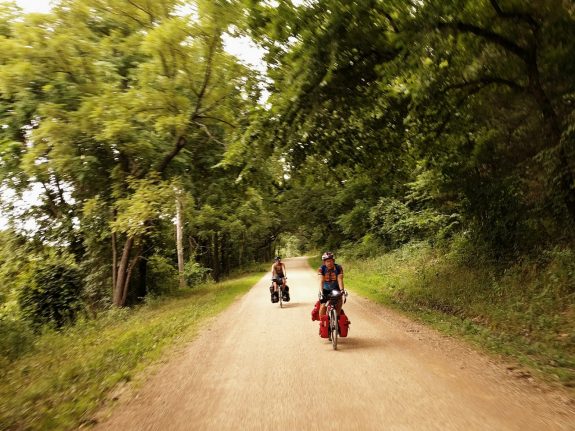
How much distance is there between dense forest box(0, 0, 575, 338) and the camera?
8.65 m

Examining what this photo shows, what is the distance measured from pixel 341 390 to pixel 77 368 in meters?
4.91

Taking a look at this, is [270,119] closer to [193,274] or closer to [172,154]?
[172,154]

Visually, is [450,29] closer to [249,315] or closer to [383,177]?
[383,177]

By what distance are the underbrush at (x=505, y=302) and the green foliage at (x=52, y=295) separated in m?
12.5

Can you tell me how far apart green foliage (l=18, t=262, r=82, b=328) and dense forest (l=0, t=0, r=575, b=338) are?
0.07 metres

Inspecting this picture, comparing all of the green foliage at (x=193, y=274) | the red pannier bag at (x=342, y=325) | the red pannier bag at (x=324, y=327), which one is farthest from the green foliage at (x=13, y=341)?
the green foliage at (x=193, y=274)

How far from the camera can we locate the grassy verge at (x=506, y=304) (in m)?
7.16

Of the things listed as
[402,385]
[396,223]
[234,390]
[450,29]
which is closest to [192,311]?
[234,390]

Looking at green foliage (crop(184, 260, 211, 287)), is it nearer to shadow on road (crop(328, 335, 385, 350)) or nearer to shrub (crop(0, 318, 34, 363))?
shrub (crop(0, 318, 34, 363))

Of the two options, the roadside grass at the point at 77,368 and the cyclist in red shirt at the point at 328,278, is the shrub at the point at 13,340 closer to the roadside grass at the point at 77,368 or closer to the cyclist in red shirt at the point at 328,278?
the roadside grass at the point at 77,368

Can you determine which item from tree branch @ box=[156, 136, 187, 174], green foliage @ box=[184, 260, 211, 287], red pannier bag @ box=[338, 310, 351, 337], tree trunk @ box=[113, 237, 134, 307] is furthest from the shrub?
green foliage @ box=[184, 260, 211, 287]

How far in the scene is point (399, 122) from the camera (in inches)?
453

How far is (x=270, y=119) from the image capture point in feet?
33.5

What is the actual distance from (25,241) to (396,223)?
1816 centimetres
